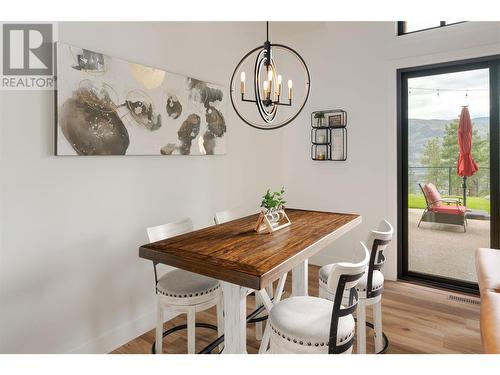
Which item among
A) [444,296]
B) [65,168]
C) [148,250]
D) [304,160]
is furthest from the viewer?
[304,160]

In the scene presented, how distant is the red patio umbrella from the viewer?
330 centimetres

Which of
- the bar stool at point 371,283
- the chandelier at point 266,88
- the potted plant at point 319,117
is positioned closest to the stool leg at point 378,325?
the bar stool at point 371,283

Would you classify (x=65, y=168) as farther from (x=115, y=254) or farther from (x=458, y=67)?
(x=458, y=67)

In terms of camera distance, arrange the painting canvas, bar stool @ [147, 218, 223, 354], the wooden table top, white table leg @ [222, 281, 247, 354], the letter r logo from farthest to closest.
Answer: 1. the painting canvas
2. bar stool @ [147, 218, 223, 354]
3. the letter r logo
4. white table leg @ [222, 281, 247, 354]
5. the wooden table top

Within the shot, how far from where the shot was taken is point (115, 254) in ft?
8.11

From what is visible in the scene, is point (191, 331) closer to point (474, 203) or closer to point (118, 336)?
point (118, 336)

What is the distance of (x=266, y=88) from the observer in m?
2.12

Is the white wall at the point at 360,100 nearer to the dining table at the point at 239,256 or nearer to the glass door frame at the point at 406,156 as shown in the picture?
the glass door frame at the point at 406,156

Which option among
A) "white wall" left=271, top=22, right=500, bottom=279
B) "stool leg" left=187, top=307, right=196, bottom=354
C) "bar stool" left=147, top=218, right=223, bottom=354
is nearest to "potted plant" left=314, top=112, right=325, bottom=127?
"white wall" left=271, top=22, right=500, bottom=279

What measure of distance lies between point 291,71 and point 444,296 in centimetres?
309

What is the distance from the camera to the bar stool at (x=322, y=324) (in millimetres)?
1512

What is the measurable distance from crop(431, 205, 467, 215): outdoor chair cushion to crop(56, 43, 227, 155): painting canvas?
243 centimetres

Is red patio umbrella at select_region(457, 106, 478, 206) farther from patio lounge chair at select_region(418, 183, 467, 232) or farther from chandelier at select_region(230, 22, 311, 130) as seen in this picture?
chandelier at select_region(230, 22, 311, 130)
